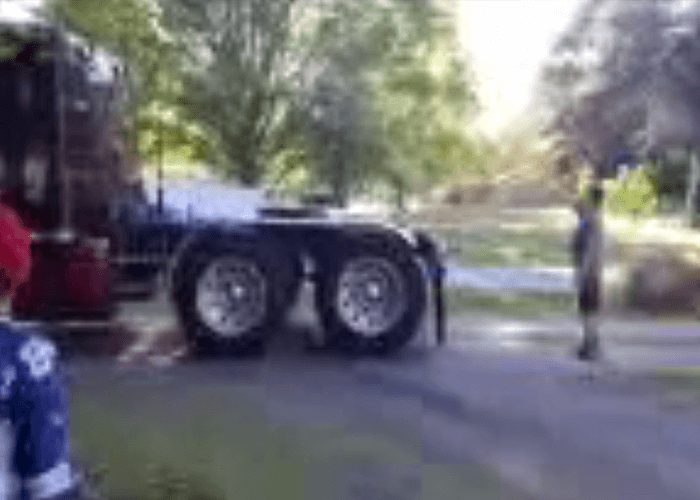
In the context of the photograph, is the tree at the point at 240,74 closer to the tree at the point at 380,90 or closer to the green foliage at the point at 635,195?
the tree at the point at 380,90

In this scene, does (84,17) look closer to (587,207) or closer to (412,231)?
(412,231)

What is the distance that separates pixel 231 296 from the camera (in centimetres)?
1457

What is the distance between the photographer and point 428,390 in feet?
40.9

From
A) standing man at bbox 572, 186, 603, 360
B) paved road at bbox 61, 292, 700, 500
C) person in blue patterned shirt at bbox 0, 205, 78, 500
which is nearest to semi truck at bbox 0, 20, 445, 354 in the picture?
paved road at bbox 61, 292, 700, 500

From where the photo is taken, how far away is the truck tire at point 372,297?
48.2ft

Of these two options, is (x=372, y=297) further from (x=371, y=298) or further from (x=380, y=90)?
(x=380, y=90)

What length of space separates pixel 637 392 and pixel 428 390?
1481 millimetres

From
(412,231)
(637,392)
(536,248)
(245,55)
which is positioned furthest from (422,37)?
(637,392)

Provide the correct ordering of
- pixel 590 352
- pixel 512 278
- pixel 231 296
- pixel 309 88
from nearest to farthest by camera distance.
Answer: pixel 590 352, pixel 231 296, pixel 512 278, pixel 309 88

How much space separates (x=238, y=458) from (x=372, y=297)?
207 inches

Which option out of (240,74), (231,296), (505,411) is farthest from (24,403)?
(240,74)

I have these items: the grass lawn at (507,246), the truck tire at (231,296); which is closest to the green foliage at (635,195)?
the grass lawn at (507,246)

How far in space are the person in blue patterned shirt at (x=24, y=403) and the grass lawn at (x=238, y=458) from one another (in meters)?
4.75

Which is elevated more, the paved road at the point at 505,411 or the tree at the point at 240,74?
the tree at the point at 240,74
